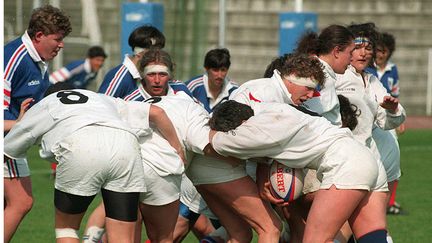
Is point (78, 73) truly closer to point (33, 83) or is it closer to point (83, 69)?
point (83, 69)

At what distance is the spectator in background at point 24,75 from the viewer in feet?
23.8

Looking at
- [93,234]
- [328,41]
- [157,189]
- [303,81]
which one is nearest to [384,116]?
[328,41]

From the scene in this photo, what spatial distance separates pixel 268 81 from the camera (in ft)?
22.5

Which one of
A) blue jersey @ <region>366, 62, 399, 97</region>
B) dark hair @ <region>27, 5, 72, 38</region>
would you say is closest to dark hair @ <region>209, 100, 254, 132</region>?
dark hair @ <region>27, 5, 72, 38</region>

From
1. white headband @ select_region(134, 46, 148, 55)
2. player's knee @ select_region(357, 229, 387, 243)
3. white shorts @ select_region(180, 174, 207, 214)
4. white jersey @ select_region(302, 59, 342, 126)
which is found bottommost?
white shorts @ select_region(180, 174, 207, 214)

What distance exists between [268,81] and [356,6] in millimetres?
16823

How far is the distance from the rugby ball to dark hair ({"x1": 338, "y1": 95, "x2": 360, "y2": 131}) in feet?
2.70

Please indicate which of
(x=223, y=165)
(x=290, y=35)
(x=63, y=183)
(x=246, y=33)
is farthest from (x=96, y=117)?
(x=246, y=33)

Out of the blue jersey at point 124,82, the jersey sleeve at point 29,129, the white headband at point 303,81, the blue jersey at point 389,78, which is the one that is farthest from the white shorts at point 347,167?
the blue jersey at point 389,78

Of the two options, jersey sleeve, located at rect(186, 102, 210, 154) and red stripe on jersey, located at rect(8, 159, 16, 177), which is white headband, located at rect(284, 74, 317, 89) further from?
red stripe on jersey, located at rect(8, 159, 16, 177)

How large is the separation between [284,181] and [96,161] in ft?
3.96

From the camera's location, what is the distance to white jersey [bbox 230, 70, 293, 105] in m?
6.77

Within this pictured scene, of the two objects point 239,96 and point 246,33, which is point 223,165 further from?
point 246,33

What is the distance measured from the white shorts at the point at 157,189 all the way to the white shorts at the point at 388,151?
2.00m
